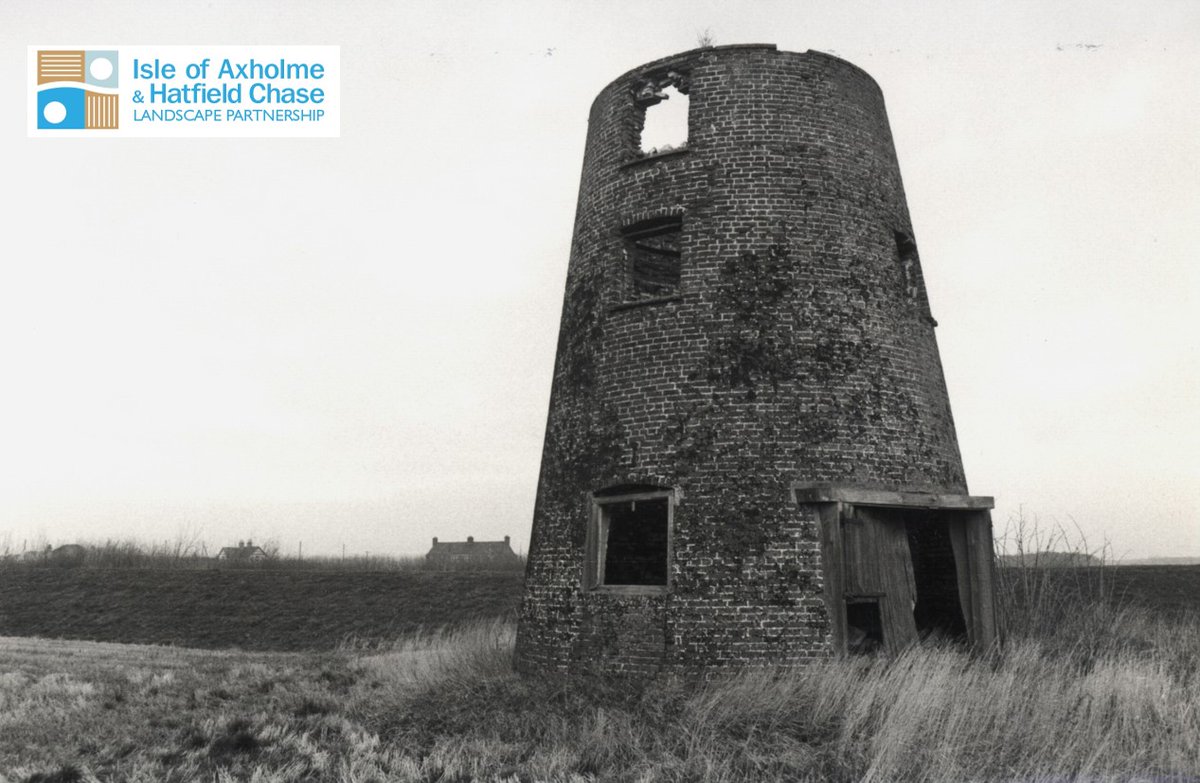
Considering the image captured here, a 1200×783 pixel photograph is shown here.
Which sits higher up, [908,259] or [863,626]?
[908,259]

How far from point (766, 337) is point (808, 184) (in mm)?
2187

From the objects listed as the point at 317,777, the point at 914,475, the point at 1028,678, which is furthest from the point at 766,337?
the point at 317,777

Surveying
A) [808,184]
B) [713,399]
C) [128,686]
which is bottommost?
[128,686]

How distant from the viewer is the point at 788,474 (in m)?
10.7

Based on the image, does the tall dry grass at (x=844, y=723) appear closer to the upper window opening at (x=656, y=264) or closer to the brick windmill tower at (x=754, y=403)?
the brick windmill tower at (x=754, y=403)

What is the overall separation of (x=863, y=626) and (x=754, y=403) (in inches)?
120

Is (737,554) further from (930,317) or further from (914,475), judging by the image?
(930,317)

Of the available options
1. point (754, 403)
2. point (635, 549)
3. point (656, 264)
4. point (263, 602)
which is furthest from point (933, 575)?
point (263, 602)

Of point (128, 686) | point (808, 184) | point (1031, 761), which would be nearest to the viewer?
point (1031, 761)

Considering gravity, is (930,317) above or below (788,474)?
above

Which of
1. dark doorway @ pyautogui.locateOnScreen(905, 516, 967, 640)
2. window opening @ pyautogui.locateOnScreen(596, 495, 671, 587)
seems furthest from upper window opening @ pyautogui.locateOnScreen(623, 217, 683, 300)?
dark doorway @ pyautogui.locateOnScreen(905, 516, 967, 640)

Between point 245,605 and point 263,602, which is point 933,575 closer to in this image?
point 263,602

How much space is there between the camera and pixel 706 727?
8.68 m

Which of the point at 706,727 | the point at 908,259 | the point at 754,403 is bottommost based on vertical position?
the point at 706,727
